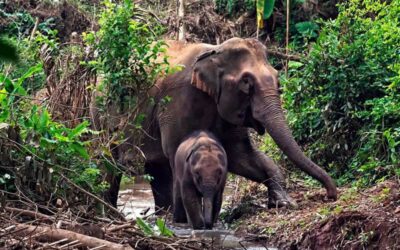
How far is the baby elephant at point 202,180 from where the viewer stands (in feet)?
32.2

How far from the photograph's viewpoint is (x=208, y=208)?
9734 millimetres

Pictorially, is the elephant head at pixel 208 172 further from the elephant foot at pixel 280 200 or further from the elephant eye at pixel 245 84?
the elephant eye at pixel 245 84

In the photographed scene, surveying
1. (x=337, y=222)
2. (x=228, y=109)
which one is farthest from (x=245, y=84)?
(x=337, y=222)

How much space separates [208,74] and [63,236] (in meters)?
5.25

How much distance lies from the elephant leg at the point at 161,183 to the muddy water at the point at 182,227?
1.01ft

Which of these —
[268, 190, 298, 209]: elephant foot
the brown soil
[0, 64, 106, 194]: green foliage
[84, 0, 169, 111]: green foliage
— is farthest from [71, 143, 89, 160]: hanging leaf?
[268, 190, 298, 209]: elephant foot

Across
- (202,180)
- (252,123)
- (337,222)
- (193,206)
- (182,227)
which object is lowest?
(182,227)

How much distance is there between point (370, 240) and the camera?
23.4 ft

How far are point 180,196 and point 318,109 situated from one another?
2.35m

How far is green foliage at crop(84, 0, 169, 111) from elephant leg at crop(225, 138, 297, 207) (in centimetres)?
186

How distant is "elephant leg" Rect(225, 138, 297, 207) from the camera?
10445mm

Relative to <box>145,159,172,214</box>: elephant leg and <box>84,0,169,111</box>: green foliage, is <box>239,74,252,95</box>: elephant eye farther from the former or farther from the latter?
<box>145,159,172,214</box>: elephant leg

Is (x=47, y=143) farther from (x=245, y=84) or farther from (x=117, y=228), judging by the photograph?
(x=245, y=84)

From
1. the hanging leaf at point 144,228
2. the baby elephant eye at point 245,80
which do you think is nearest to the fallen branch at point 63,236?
the hanging leaf at point 144,228
